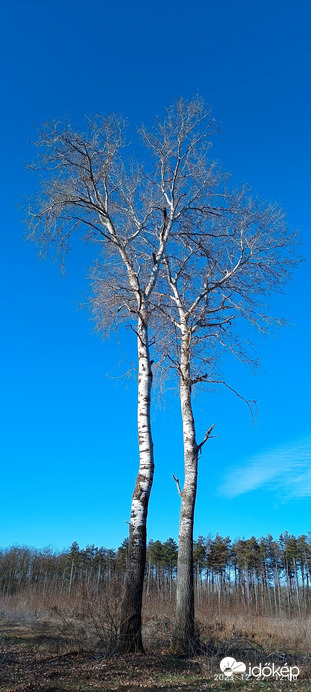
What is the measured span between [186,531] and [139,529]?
2.16m

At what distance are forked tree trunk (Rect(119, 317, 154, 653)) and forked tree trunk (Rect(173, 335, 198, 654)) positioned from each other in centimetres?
172

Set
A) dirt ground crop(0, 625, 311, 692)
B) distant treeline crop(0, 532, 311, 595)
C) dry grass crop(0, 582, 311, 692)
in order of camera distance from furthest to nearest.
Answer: distant treeline crop(0, 532, 311, 595), dry grass crop(0, 582, 311, 692), dirt ground crop(0, 625, 311, 692)

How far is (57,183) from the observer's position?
11.5m

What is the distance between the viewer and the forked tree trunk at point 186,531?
32.2ft

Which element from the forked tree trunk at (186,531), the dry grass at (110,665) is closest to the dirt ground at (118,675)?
the dry grass at (110,665)

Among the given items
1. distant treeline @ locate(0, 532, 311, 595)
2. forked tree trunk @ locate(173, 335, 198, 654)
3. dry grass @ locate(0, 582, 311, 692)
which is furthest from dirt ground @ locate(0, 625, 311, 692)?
distant treeline @ locate(0, 532, 311, 595)

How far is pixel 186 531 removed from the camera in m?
10.9

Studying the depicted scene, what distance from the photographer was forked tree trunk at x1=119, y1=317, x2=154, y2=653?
8359 mm

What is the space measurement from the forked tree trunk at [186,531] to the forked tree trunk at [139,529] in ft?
5.64

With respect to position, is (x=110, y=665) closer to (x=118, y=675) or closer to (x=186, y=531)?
(x=118, y=675)

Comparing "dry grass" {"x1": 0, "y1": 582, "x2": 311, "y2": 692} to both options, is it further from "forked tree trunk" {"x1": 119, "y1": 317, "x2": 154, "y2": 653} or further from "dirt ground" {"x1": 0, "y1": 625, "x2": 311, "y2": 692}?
"forked tree trunk" {"x1": 119, "y1": 317, "x2": 154, "y2": 653}

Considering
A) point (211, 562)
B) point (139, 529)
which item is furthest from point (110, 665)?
point (211, 562)

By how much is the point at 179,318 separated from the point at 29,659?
8.56 m

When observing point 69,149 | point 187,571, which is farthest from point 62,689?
point 69,149
